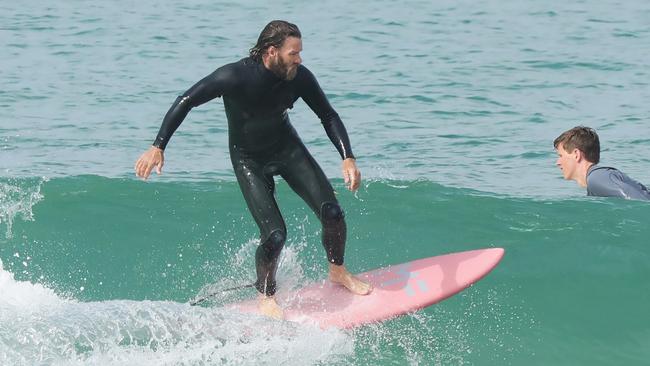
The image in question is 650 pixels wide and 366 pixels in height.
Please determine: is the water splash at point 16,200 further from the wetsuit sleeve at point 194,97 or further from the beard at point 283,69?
the beard at point 283,69

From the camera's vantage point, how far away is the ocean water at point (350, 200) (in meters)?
7.34

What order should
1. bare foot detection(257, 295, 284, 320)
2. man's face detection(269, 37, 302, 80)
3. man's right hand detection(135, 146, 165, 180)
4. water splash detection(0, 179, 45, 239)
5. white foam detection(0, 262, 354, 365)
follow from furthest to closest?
water splash detection(0, 179, 45, 239) → bare foot detection(257, 295, 284, 320) → white foam detection(0, 262, 354, 365) → man's face detection(269, 37, 302, 80) → man's right hand detection(135, 146, 165, 180)

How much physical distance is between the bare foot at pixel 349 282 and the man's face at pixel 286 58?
4.29 ft

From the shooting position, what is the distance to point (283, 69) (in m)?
6.83

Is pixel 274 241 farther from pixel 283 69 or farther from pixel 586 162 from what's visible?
pixel 586 162

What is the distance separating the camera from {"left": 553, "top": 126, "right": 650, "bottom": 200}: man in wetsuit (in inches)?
332

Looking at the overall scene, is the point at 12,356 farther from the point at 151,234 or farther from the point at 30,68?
the point at 30,68

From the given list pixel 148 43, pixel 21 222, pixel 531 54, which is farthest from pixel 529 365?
pixel 148 43

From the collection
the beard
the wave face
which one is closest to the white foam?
the wave face

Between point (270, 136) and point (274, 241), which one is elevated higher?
point (270, 136)

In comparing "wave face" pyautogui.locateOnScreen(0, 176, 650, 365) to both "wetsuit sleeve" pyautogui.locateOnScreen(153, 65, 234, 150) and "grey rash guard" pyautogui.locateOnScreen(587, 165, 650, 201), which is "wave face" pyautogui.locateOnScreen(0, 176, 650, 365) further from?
"wetsuit sleeve" pyautogui.locateOnScreen(153, 65, 234, 150)

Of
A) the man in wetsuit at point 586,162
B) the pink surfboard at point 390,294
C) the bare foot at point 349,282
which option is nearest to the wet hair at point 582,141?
the man in wetsuit at point 586,162

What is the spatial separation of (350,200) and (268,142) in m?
3.34

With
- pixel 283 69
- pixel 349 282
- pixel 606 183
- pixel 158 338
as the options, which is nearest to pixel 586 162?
pixel 606 183
